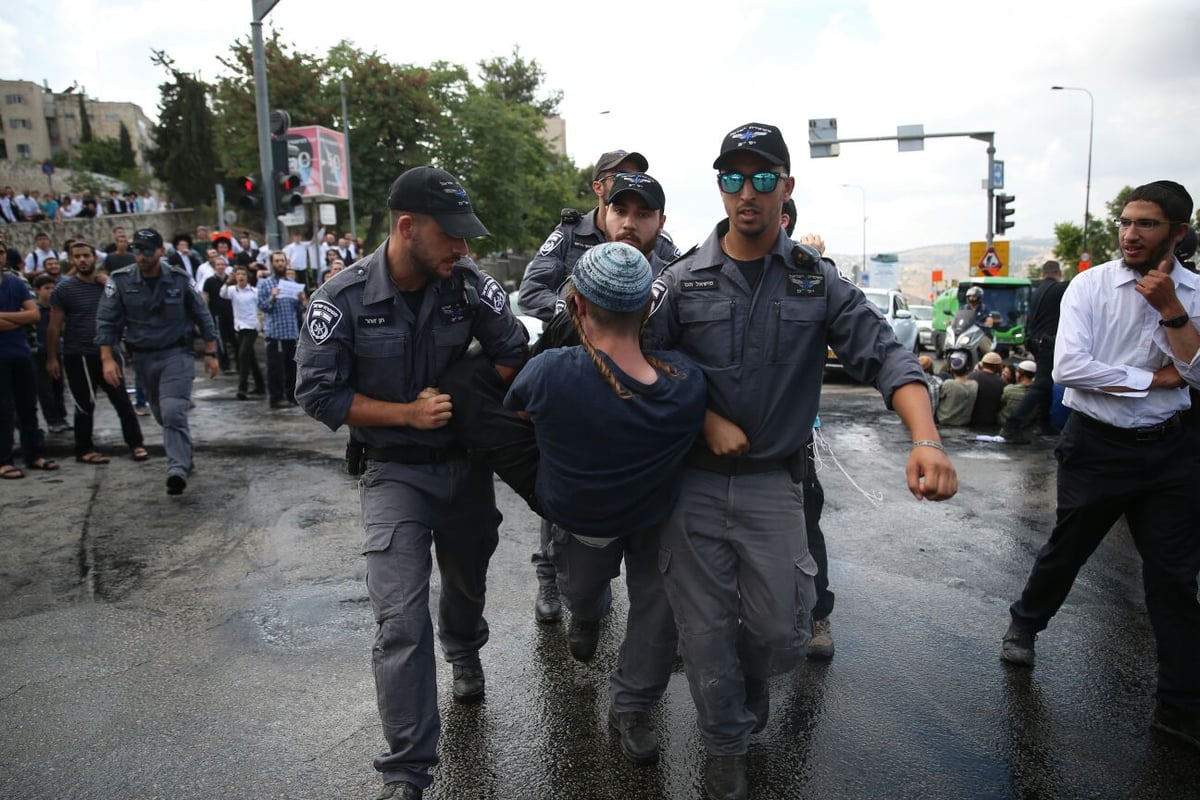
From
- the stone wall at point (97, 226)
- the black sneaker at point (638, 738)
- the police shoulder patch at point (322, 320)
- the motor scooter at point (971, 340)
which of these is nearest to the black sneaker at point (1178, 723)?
the black sneaker at point (638, 738)

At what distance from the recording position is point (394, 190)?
3137 millimetres

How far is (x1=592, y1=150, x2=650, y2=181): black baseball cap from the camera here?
4590 millimetres

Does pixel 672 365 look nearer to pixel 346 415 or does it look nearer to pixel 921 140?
pixel 346 415

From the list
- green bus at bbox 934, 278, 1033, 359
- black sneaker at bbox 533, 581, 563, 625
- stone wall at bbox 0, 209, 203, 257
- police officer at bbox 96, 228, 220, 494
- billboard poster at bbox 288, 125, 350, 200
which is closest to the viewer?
black sneaker at bbox 533, 581, 563, 625

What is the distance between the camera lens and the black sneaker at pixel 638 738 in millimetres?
3135

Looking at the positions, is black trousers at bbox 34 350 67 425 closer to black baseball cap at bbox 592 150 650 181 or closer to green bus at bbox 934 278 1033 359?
black baseball cap at bbox 592 150 650 181

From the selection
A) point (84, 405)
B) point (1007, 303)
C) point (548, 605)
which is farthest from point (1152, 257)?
point (1007, 303)

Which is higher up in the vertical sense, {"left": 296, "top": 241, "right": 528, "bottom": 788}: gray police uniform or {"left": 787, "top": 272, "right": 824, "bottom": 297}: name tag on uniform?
{"left": 787, "top": 272, "right": 824, "bottom": 297}: name tag on uniform

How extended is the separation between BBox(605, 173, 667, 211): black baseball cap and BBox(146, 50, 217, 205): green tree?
52.2m

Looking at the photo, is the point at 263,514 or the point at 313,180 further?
the point at 313,180

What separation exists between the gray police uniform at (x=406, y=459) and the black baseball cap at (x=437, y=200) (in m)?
0.26

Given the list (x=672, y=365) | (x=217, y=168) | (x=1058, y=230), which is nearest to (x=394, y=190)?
(x=672, y=365)

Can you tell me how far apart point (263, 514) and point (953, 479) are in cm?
540

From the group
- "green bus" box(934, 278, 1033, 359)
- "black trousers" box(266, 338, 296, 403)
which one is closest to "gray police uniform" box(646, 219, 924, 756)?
"black trousers" box(266, 338, 296, 403)
